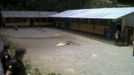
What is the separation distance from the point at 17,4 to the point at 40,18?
9144 mm

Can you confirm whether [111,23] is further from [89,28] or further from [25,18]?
[25,18]

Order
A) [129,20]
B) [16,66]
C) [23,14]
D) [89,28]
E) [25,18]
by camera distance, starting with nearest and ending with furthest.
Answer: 1. [16,66]
2. [129,20]
3. [89,28]
4. [23,14]
5. [25,18]

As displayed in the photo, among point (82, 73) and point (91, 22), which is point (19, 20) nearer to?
point (91, 22)

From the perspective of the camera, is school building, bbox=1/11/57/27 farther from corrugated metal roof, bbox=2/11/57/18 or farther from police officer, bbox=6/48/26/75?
police officer, bbox=6/48/26/75

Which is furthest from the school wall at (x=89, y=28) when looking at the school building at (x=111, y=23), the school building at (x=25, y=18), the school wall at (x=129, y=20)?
the school building at (x=25, y=18)

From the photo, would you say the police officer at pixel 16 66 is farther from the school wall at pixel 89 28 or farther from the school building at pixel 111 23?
the school wall at pixel 89 28

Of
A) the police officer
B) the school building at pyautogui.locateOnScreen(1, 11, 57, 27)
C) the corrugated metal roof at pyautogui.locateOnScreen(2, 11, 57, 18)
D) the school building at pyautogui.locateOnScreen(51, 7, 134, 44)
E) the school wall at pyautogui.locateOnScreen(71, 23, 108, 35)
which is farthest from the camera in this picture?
the corrugated metal roof at pyautogui.locateOnScreen(2, 11, 57, 18)

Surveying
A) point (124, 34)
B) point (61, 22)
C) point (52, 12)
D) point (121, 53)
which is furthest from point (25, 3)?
point (121, 53)

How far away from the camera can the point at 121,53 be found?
18.3 meters

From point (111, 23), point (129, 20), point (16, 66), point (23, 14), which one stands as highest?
point (16, 66)

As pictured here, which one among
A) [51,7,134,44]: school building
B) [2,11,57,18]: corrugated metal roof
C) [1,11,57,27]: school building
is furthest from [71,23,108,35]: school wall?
[2,11,57,18]: corrugated metal roof

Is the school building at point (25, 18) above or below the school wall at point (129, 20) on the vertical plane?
below

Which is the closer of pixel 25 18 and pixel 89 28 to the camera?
pixel 89 28

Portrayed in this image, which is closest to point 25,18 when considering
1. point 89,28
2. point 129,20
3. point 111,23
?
point 89,28
